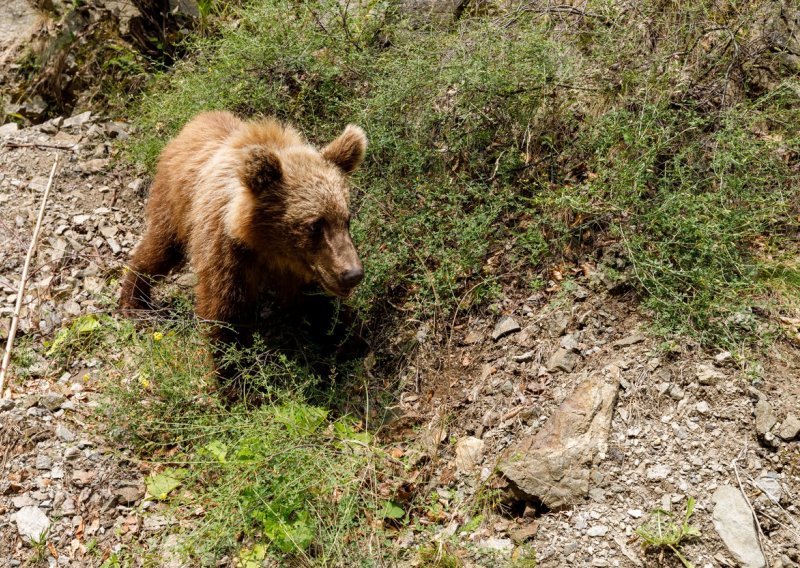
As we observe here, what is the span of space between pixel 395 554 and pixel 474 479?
64cm

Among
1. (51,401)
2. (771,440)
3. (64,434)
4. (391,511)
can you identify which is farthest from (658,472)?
(51,401)

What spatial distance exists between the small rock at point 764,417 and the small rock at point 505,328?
4.89 feet

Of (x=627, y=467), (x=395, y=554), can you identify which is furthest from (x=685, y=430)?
(x=395, y=554)

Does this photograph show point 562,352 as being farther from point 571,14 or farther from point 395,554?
point 571,14

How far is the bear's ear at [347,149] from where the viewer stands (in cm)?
460

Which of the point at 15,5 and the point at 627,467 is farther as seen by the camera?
the point at 15,5

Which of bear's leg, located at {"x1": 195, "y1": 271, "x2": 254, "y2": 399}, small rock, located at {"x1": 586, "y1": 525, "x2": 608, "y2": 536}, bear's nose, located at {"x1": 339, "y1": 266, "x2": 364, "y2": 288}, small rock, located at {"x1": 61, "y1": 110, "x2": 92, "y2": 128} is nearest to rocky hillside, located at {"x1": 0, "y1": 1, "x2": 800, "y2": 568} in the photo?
small rock, located at {"x1": 586, "y1": 525, "x2": 608, "y2": 536}

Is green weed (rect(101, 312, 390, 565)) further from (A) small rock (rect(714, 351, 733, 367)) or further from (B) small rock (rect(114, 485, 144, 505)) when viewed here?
(A) small rock (rect(714, 351, 733, 367))

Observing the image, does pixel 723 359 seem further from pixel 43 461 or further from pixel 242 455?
pixel 43 461

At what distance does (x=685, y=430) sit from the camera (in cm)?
354

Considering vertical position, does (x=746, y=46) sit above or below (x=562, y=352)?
above

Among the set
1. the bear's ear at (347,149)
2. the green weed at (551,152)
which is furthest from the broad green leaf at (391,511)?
the bear's ear at (347,149)

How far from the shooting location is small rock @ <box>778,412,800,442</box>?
3357mm

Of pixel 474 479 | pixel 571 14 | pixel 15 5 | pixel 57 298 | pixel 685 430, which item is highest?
pixel 571 14
